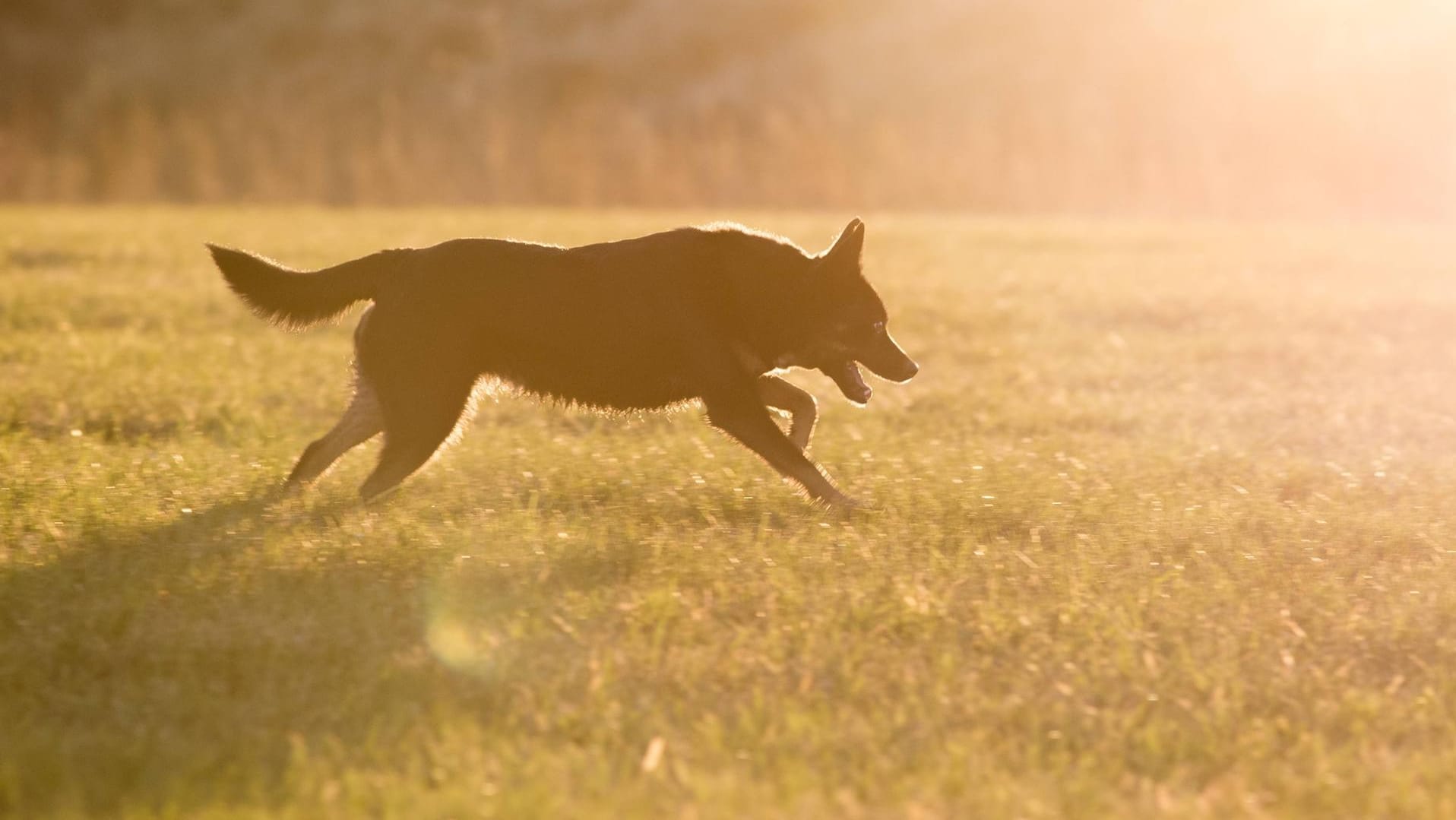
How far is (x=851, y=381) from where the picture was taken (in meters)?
7.25

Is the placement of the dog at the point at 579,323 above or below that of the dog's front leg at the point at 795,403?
above

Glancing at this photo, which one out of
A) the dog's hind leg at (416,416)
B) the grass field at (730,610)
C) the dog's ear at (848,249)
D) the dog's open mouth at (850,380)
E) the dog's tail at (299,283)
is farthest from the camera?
the dog's open mouth at (850,380)

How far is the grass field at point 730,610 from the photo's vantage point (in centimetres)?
450

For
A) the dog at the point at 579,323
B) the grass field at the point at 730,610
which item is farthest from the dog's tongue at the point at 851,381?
the grass field at the point at 730,610

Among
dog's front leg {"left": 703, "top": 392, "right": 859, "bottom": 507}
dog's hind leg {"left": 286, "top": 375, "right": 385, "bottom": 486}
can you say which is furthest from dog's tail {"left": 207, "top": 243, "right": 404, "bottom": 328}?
dog's front leg {"left": 703, "top": 392, "right": 859, "bottom": 507}

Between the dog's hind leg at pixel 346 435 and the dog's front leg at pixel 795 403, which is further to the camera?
the dog's front leg at pixel 795 403

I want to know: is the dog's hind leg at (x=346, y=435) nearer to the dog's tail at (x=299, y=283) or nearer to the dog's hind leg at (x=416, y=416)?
the dog's hind leg at (x=416, y=416)

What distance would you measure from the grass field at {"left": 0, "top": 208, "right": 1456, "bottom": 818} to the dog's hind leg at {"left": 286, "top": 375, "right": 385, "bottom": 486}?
0.65ft

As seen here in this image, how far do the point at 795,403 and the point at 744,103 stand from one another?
93.4 feet

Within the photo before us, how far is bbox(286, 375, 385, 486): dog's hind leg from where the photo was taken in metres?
6.74

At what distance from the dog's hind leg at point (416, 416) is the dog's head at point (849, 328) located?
138cm

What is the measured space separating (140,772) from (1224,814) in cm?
269

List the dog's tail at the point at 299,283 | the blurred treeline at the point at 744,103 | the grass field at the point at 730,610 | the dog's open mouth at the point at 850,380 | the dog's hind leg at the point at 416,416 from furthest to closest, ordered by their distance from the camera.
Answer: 1. the blurred treeline at the point at 744,103
2. the dog's open mouth at the point at 850,380
3. the dog's tail at the point at 299,283
4. the dog's hind leg at the point at 416,416
5. the grass field at the point at 730,610

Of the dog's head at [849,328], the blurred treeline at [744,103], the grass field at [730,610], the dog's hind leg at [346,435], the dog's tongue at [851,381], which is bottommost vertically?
the grass field at [730,610]
